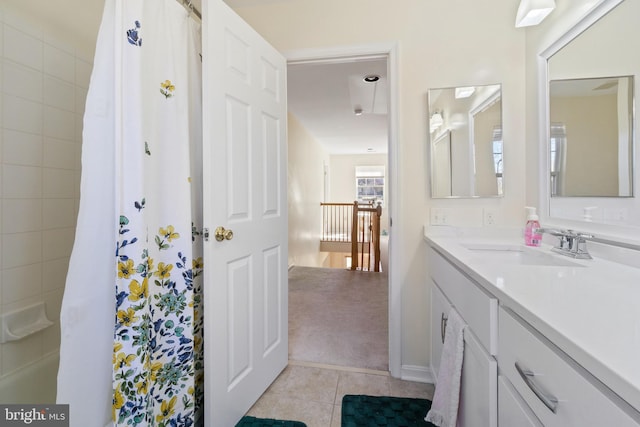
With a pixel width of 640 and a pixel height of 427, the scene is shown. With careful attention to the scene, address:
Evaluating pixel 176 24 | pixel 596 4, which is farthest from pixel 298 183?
pixel 596 4

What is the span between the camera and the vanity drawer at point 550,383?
457 millimetres

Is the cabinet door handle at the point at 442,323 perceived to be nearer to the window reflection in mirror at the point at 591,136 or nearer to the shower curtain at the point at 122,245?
the window reflection in mirror at the point at 591,136

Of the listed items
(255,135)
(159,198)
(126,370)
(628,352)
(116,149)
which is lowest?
(126,370)

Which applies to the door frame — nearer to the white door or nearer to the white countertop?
the white door

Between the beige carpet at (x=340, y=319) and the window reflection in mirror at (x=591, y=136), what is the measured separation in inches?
60.1

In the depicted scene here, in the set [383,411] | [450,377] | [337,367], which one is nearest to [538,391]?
[450,377]

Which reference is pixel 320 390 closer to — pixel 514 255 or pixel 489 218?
pixel 514 255

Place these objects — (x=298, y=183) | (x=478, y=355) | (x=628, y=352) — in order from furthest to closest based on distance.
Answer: (x=298, y=183) < (x=478, y=355) < (x=628, y=352)

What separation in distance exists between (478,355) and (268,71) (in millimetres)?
1678

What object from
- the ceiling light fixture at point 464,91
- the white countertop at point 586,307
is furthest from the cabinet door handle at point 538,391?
the ceiling light fixture at point 464,91

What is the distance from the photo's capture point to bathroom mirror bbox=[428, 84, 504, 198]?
5.58 feet

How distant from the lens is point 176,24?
123 cm

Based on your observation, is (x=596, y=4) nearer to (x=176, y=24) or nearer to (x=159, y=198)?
(x=176, y=24)

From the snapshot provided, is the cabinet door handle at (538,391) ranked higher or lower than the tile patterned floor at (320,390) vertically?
higher
